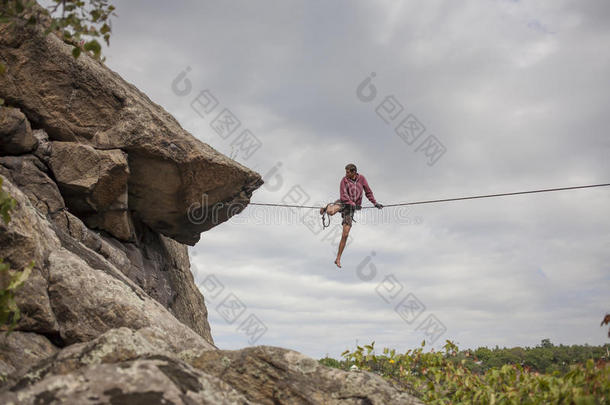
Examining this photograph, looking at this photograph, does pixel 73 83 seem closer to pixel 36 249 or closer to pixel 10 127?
pixel 10 127

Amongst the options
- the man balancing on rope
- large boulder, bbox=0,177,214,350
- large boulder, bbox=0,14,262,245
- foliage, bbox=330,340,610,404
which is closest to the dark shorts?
the man balancing on rope

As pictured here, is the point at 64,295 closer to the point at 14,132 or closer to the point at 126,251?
the point at 14,132

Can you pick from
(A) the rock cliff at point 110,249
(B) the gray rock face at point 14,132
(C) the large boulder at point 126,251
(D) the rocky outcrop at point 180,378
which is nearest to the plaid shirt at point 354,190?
(A) the rock cliff at point 110,249

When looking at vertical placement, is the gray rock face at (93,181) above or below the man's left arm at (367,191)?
below

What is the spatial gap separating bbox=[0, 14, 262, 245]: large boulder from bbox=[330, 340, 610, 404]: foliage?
613cm

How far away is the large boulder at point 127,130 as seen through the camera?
37.5ft

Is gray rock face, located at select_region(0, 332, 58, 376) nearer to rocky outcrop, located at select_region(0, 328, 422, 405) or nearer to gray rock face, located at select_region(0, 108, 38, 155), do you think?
rocky outcrop, located at select_region(0, 328, 422, 405)

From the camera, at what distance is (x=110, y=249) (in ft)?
41.3

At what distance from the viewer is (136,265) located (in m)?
14.0

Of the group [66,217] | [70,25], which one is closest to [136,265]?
[66,217]

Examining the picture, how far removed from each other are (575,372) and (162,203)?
1110cm

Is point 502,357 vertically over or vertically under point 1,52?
over

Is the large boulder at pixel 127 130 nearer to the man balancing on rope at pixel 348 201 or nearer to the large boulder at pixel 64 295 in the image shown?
the man balancing on rope at pixel 348 201

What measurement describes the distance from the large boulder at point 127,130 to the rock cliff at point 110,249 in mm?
30
